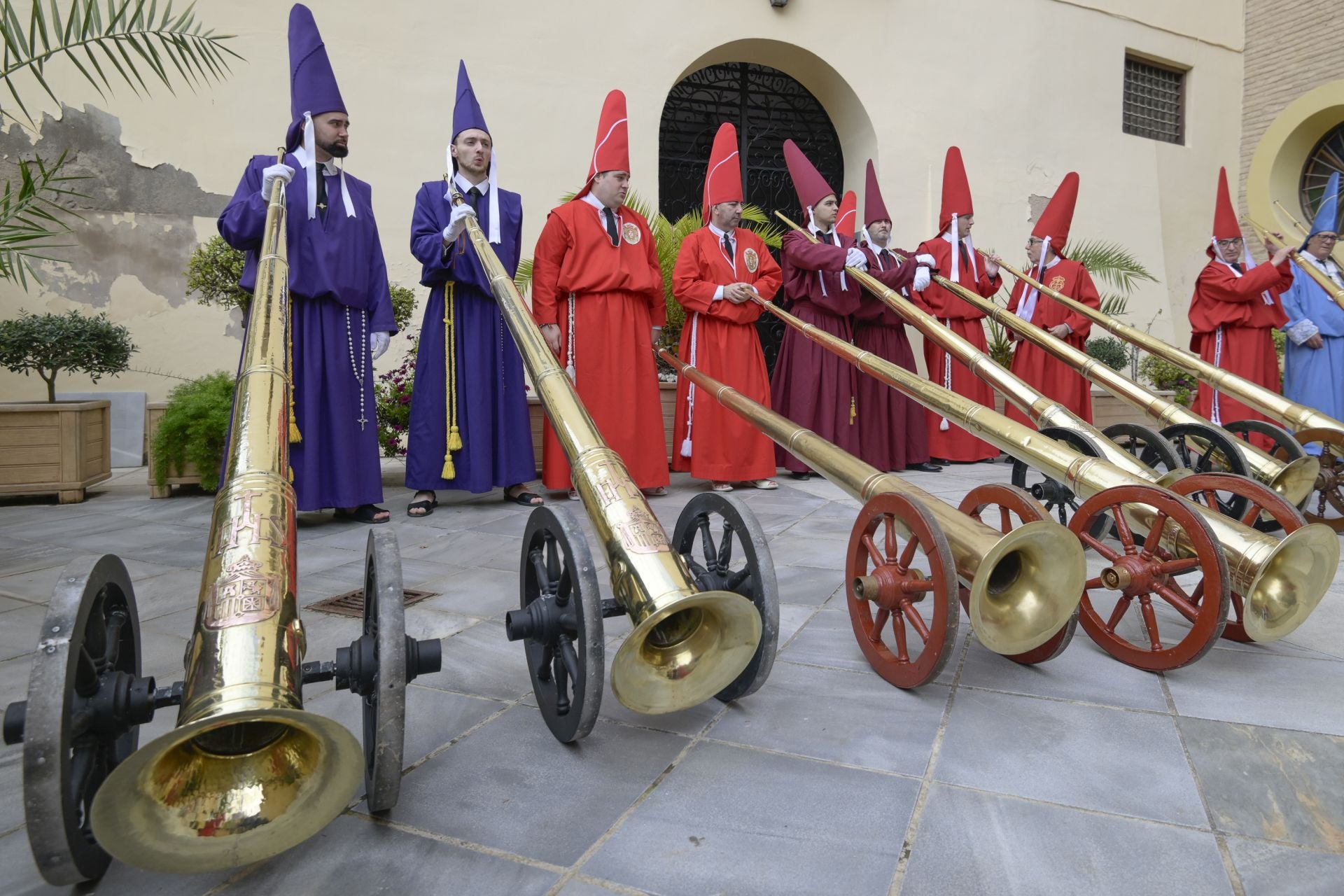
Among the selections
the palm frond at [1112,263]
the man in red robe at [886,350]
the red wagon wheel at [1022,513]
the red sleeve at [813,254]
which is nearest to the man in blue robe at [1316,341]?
the palm frond at [1112,263]

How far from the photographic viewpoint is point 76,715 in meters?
1.31

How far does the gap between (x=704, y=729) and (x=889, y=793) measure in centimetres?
49

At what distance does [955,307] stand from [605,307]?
361cm

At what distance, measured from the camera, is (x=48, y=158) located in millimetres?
6801

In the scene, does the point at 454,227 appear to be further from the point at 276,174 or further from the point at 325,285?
the point at 276,174

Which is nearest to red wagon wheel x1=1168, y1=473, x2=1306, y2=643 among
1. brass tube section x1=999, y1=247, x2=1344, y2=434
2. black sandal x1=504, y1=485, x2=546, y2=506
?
brass tube section x1=999, y1=247, x2=1344, y2=434

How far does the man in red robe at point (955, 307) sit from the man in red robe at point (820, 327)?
1102 millimetres

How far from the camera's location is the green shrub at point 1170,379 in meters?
9.34

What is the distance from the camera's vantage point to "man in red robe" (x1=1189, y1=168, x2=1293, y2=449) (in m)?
7.04

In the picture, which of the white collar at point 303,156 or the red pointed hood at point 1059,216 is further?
the red pointed hood at point 1059,216

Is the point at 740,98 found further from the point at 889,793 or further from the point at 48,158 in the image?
the point at 889,793

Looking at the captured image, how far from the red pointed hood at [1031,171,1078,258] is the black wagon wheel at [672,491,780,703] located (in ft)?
20.6

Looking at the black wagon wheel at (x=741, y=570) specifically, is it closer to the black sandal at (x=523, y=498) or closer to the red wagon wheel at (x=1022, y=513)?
the red wagon wheel at (x=1022, y=513)

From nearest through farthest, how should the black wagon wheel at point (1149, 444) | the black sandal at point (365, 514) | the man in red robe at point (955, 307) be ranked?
1. the black wagon wheel at point (1149, 444)
2. the black sandal at point (365, 514)
3. the man in red robe at point (955, 307)
